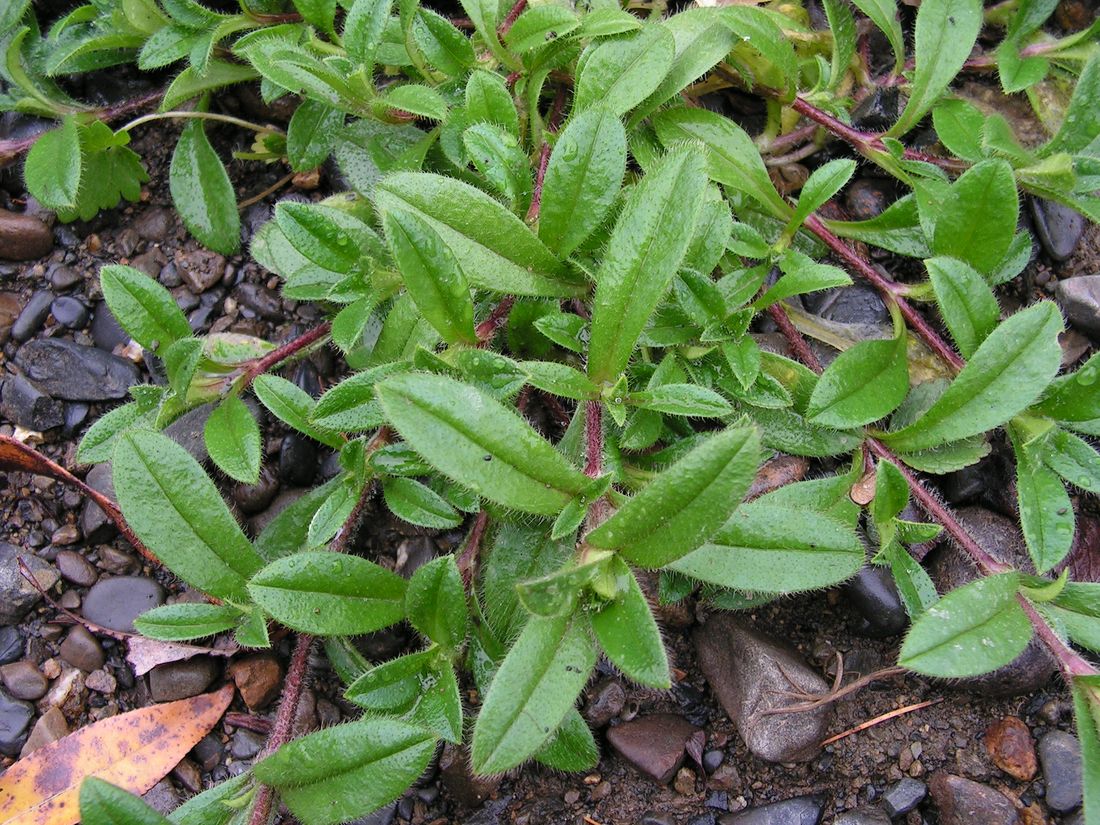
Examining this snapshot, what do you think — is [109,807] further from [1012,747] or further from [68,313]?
[1012,747]

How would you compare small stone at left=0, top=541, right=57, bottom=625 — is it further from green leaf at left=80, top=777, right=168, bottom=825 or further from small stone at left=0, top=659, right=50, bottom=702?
green leaf at left=80, top=777, right=168, bottom=825

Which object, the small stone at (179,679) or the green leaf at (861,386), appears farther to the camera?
the small stone at (179,679)

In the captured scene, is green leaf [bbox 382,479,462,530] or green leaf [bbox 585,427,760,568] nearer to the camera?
green leaf [bbox 585,427,760,568]

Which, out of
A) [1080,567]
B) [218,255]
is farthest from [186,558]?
[1080,567]

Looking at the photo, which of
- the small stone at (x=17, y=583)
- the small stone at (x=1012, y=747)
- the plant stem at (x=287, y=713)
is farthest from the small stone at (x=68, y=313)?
the small stone at (x=1012, y=747)

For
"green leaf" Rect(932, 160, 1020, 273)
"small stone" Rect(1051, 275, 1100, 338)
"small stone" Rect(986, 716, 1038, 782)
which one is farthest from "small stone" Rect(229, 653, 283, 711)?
"small stone" Rect(1051, 275, 1100, 338)

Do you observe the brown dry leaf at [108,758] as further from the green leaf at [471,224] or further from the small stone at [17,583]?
the green leaf at [471,224]
